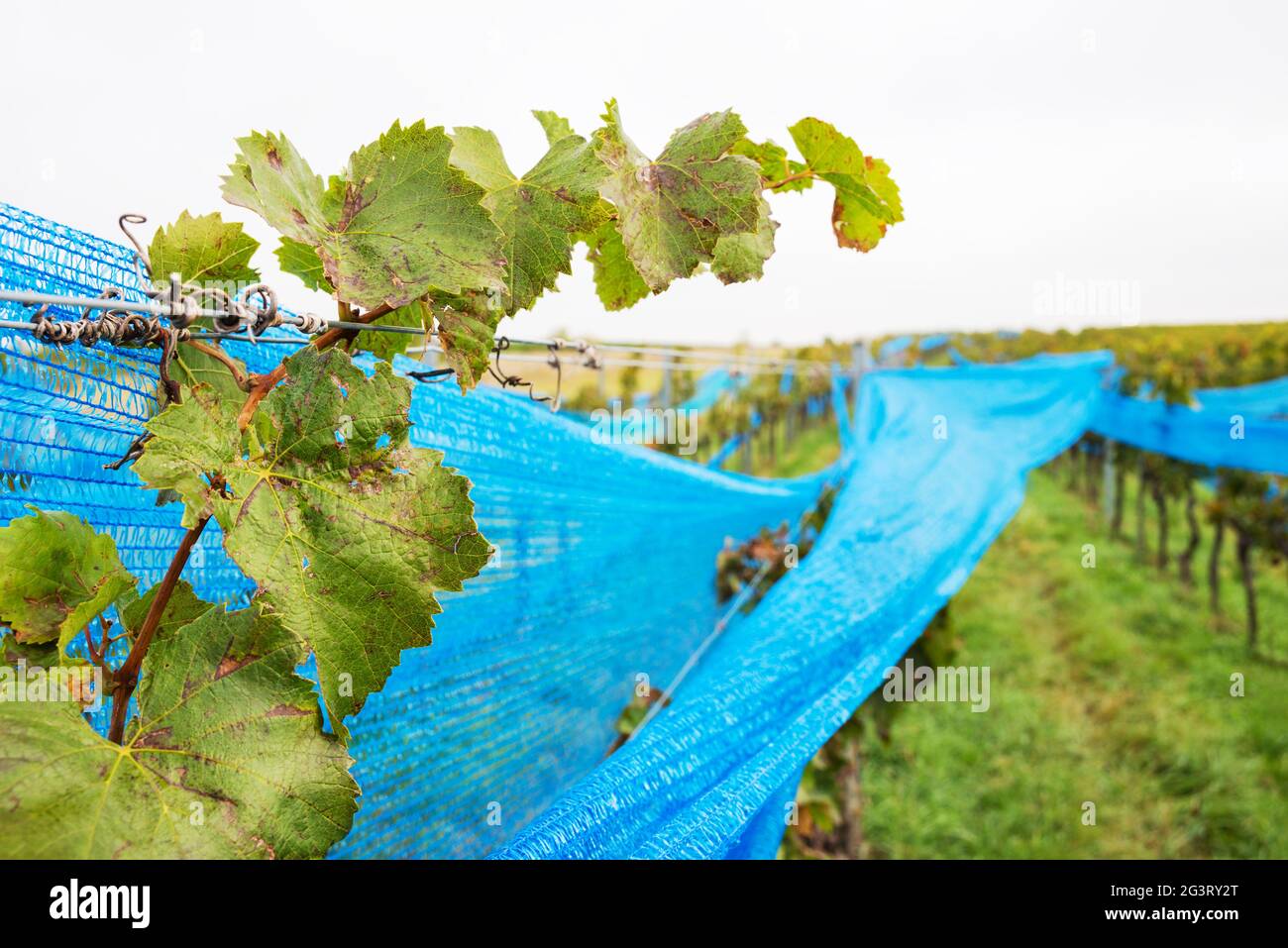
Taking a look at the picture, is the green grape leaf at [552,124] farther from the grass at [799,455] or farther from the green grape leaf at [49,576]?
the grass at [799,455]

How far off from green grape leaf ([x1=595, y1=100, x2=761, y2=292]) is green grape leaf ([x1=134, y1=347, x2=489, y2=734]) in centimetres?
25

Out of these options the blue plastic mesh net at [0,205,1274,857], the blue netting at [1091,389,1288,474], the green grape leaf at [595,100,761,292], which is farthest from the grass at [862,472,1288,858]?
the green grape leaf at [595,100,761,292]

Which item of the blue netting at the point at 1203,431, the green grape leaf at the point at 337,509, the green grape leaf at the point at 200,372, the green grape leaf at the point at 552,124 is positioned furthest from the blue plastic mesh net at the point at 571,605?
the blue netting at the point at 1203,431

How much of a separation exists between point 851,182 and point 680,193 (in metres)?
0.29

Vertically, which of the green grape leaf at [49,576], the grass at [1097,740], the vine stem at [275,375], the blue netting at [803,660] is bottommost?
the grass at [1097,740]

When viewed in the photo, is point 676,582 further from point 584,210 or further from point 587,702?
point 584,210

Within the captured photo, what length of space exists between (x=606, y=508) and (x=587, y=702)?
1.42 feet

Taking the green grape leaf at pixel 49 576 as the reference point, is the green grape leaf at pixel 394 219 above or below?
above

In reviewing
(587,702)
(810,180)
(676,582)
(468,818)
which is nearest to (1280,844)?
(676,582)

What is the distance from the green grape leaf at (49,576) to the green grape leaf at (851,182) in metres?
0.76

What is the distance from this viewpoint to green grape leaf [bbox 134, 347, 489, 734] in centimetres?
63

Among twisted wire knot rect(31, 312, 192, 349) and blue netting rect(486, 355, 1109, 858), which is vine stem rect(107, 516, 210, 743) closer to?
twisted wire knot rect(31, 312, 192, 349)

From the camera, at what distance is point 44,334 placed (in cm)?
76

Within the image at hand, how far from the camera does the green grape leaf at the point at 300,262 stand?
2.96ft
